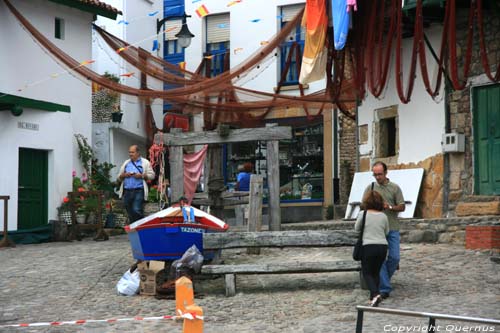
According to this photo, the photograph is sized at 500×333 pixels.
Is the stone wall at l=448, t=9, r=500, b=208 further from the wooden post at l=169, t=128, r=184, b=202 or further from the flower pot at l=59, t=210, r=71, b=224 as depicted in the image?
the flower pot at l=59, t=210, r=71, b=224

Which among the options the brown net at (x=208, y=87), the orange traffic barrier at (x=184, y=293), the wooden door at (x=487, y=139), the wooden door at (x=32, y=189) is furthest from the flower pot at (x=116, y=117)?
the orange traffic barrier at (x=184, y=293)

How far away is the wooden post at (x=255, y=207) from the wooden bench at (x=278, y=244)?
8.83 feet

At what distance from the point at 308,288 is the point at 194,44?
1705cm

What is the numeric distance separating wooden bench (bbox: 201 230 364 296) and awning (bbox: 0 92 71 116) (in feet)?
29.5

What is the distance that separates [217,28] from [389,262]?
17.8 metres

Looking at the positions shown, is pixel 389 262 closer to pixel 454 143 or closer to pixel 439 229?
pixel 439 229

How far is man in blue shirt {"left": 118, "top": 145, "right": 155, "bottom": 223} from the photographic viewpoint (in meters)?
14.5

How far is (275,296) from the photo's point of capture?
33.9 feet

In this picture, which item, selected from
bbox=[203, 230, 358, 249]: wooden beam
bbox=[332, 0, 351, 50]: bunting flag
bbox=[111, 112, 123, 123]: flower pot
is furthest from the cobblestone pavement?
bbox=[111, 112, 123, 123]: flower pot

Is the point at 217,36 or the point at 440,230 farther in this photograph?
the point at 217,36

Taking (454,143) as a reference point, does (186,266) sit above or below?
below

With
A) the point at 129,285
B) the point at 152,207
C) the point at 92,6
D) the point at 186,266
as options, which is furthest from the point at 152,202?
the point at 186,266

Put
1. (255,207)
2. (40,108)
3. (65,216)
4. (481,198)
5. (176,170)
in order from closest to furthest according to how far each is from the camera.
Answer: (255,207) → (176,170) → (481,198) → (40,108) → (65,216)
